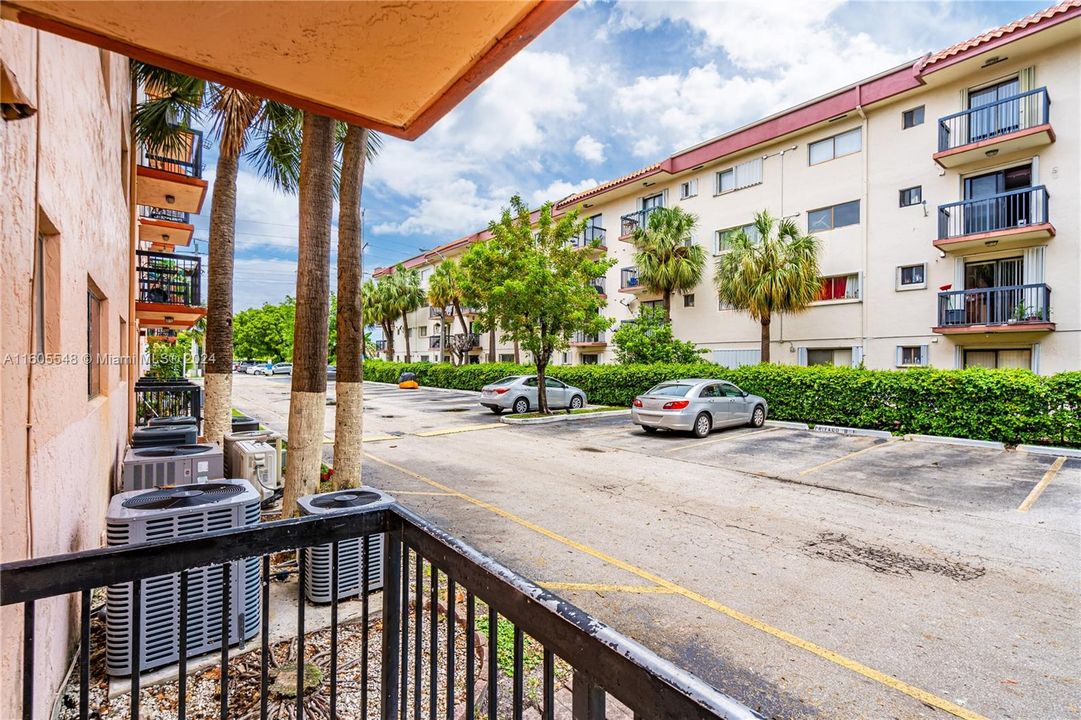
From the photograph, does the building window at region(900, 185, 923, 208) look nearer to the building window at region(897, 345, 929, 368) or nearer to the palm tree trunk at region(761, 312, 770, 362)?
the building window at region(897, 345, 929, 368)

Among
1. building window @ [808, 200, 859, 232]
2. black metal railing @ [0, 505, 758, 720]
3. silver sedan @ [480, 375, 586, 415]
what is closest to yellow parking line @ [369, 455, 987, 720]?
black metal railing @ [0, 505, 758, 720]

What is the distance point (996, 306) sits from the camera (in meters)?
15.5

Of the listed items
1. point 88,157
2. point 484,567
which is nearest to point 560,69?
point 88,157

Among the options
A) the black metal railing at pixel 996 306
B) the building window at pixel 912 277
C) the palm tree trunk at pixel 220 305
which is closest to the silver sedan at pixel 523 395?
the palm tree trunk at pixel 220 305

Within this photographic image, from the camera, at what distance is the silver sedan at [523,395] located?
745 inches

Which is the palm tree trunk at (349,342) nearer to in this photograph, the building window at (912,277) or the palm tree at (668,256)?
the palm tree at (668,256)

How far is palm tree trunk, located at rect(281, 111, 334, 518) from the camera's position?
18.5 feet

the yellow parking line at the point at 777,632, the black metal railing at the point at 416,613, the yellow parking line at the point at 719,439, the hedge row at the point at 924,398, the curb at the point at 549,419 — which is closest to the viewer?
the black metal railing at the point at 416,613

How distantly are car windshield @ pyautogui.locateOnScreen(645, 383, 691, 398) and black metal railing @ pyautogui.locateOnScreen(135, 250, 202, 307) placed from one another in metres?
12.5

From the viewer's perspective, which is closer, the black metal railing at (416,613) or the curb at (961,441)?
the black metal railing at (416,613)

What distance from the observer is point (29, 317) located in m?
2.38

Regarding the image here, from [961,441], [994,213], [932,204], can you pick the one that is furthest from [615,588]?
[932,204]

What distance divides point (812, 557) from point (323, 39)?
611 centimetres

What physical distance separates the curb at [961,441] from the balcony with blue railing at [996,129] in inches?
368
